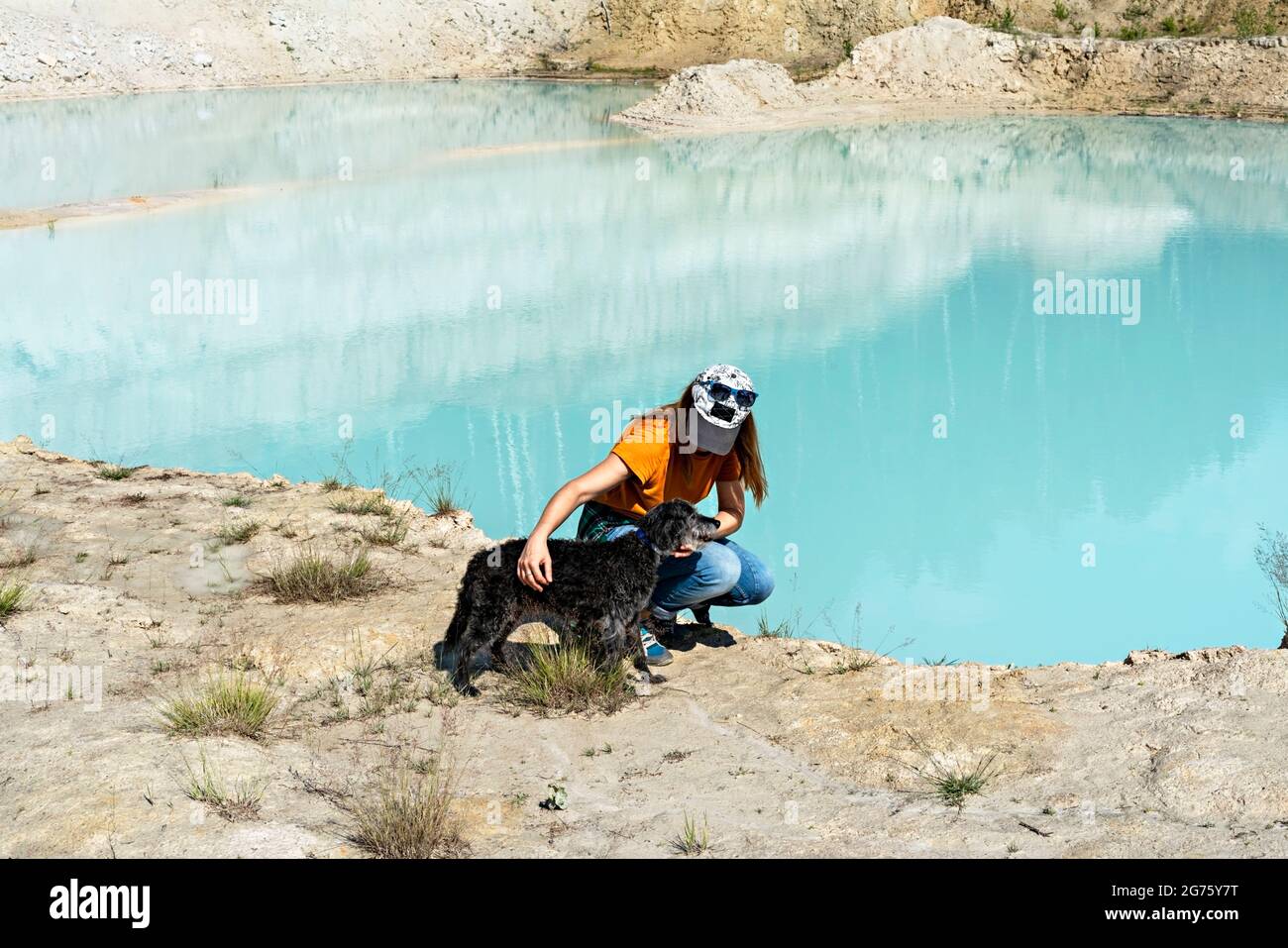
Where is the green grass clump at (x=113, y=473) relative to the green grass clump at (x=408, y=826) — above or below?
below

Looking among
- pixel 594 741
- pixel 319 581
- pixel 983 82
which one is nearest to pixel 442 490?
pixel 319 581

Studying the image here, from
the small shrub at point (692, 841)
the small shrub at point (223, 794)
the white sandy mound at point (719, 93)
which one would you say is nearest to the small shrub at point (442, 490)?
the small shrub at point (223, 794)

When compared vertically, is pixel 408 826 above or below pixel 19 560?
above

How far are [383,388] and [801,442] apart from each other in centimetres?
449

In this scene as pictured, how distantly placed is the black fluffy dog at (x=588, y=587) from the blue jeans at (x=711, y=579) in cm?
46

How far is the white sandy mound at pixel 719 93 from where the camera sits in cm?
3400

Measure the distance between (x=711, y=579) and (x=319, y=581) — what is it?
199 cm

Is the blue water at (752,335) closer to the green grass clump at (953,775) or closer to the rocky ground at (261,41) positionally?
the green grass clump at (953,775)

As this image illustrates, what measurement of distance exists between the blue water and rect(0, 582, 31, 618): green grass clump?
4089 millimetres

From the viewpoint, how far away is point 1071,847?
11.0 feet

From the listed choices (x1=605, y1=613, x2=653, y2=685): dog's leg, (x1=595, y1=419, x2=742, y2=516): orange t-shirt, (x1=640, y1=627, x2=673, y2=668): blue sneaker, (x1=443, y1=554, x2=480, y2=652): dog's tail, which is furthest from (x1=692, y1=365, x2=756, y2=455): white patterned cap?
(x1=443, y1=554, x2=480, y2=652): dog's tail

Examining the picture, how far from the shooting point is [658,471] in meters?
4.73

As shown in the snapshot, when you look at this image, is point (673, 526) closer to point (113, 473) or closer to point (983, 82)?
point (113, 473)

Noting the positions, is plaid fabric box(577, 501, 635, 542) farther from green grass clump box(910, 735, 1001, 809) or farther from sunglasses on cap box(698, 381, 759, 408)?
green grass clump box(910, 735, 1001, 809)
